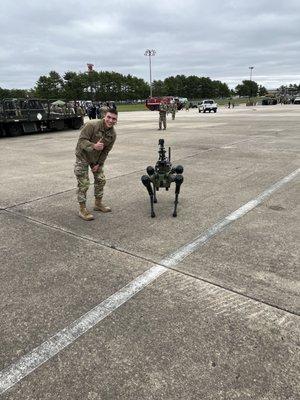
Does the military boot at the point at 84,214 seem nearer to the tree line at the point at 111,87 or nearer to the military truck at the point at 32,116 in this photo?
the military truck at the point at 32,116

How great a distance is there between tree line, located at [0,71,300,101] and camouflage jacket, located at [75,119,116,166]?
10905 cm

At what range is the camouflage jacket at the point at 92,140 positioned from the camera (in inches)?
211

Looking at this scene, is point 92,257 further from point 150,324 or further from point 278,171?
point 278,171

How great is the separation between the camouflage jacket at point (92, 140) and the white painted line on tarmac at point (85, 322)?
193 centimetres

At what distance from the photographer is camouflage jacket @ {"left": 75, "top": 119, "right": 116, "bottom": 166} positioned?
5.35 metres

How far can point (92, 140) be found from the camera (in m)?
5.43

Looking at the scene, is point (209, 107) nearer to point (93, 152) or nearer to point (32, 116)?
point (32, 116)

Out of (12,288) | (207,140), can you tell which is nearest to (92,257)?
(12,288)

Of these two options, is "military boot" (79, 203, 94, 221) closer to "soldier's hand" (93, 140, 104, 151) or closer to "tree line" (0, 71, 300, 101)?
"soldier's hand" (93, 140, 104, 151)

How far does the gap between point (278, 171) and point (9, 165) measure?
7.18 meters

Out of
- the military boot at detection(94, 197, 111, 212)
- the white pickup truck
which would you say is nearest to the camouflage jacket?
the military boot at detection(94, 197, 111, 212)

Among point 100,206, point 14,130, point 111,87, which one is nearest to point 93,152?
point 100,206

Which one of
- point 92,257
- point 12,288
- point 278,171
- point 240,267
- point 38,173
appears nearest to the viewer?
point 12,288

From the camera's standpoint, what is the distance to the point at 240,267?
3971 millimetres
